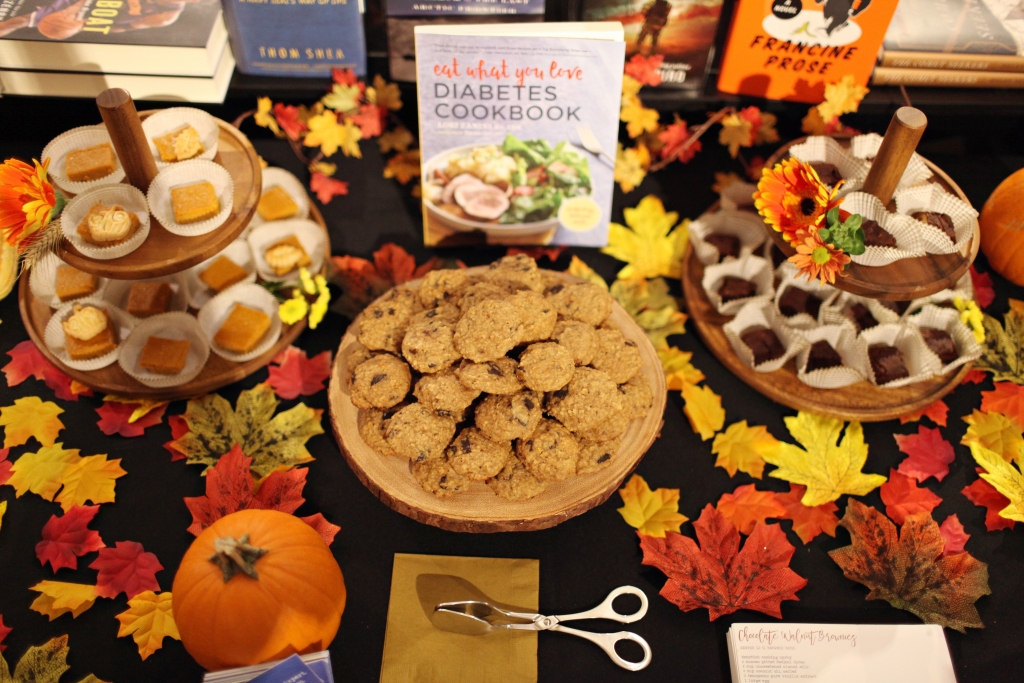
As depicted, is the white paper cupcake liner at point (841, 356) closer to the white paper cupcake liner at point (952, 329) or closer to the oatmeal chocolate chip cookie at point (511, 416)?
the white paper cupcake liner at point (952, 329)

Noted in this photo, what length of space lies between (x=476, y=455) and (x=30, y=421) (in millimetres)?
1307

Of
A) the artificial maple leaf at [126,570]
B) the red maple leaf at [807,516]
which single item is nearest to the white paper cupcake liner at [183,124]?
the artificial maple leaf at [126,570]

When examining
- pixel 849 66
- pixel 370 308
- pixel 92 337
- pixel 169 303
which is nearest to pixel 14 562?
pixel 92 337

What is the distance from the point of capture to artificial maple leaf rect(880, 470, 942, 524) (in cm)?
190

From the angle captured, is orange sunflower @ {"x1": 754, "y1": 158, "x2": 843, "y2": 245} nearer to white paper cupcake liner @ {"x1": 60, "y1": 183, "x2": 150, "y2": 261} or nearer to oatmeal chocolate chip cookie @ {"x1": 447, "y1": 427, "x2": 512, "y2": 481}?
oatmeal chocolate chip cookie @ {"x1": 447, "y1": 427, "x2": 512, "y2": 481}

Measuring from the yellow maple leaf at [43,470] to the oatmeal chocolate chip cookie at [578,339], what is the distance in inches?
52.7

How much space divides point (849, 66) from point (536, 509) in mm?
1660

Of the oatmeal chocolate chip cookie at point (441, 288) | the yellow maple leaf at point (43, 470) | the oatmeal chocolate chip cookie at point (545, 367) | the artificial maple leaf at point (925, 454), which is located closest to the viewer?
the oatmeal chocolate chip cookie at point (545, 367)

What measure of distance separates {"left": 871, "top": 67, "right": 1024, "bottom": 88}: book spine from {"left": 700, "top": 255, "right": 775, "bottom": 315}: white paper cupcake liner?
0.73 metres

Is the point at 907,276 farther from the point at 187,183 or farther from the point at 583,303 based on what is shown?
the point at 187,183

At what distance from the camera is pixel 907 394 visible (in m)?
2.02

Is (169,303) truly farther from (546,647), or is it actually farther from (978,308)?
(978,308)

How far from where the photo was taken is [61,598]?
1.73 meters

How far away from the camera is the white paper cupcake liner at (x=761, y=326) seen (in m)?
2.03
